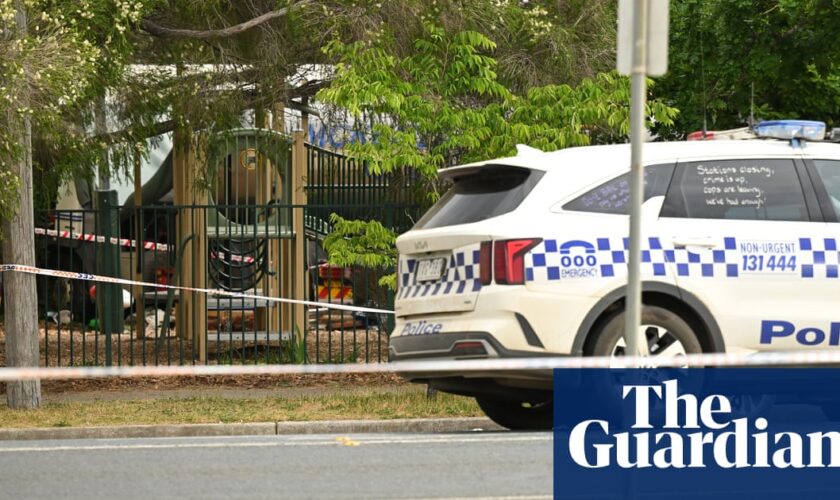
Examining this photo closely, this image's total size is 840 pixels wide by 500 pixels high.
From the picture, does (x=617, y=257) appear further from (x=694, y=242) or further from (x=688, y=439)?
(x=688, y=439)

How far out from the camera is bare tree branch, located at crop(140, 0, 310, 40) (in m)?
14.9

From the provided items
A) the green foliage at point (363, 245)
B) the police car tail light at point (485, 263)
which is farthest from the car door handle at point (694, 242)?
the green foliage at point (363, 245)

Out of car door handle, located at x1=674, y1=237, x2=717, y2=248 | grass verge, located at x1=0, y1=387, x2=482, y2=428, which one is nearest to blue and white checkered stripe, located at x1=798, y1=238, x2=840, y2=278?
car door handle, located at x1=674, y1=237, x2=717, y2=248

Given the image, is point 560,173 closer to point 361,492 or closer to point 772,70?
point 361,492

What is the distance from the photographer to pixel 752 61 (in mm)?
20812

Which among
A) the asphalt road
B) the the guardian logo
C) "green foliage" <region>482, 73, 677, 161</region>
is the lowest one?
the asphalt road

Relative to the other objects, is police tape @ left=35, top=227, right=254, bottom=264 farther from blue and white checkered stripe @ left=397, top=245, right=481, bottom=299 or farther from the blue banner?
the blue banner

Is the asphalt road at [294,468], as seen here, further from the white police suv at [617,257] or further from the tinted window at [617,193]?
the tinted window at [617,193]

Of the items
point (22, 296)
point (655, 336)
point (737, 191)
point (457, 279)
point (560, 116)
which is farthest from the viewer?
point (560, 116)

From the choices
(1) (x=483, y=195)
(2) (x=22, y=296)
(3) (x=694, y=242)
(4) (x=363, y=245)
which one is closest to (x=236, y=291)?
(4) (x=363, y=245)

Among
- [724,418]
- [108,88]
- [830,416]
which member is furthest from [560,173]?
[108,88]

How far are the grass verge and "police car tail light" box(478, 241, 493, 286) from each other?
8.93ft

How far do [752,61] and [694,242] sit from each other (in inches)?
488

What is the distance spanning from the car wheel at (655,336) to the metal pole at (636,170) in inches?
101
